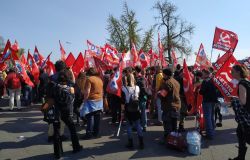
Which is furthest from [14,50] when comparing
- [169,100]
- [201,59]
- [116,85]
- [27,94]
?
[169,100]

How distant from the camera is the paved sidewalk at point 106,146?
630cm

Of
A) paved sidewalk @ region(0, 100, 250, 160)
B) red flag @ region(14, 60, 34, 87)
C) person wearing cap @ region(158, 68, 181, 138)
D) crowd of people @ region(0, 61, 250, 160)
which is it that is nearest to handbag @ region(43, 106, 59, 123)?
crowd of people @ region(0, 61, 250, 160)

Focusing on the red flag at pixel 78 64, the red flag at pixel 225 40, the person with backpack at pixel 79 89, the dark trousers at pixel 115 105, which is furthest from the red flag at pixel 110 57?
Result: the red flag at pixel 225 40

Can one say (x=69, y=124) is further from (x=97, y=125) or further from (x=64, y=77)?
(x=97, y=125)

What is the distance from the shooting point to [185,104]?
909 centimetres

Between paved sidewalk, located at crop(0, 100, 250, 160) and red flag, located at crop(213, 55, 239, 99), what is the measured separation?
49.2 inches

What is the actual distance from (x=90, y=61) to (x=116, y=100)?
3.85m

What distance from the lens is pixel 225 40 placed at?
903cm

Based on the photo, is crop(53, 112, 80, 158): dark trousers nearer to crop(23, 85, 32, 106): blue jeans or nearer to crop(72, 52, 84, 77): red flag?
crop(72, 52, 84, 77): red flag

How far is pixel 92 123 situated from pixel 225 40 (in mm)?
4566

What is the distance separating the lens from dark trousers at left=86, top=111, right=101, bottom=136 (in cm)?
770

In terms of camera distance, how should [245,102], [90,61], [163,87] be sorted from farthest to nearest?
[90,61]
[163,87]
[245,102]

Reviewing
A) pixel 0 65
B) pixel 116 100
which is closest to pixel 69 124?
pixel 116 100

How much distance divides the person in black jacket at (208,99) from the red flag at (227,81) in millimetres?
816
